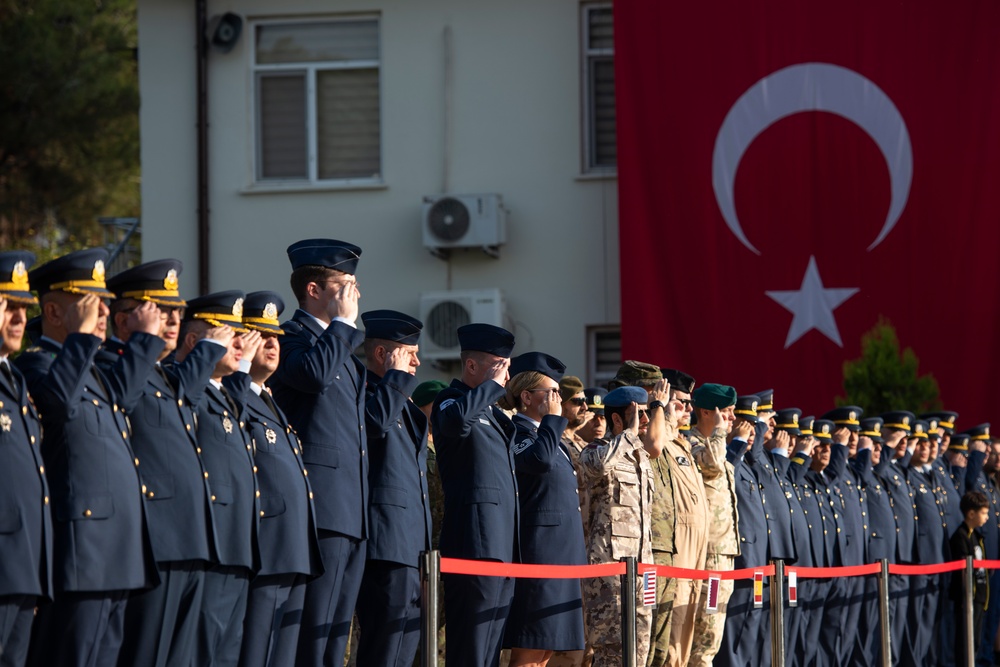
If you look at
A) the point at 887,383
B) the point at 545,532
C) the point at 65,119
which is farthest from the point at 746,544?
the point at 65,119

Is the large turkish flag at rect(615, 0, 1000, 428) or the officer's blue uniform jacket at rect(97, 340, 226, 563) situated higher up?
the large turkish flag at rect(615, 0, 1000, 428)

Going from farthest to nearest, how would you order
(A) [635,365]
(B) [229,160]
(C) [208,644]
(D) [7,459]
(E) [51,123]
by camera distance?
(E) [51,123] → (B) [229,160] → (A) [635,365] → (C) [208,644] → (D) [7,459]

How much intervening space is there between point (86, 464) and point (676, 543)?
4.10 m

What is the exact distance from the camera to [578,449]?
328 inches

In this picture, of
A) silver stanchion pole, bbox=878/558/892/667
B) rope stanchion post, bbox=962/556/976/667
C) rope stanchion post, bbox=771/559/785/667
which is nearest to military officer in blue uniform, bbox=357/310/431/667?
rope stanchion post, bbox=771/559/785/667

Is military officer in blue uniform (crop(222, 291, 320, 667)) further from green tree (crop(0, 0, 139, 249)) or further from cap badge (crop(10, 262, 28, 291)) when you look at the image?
green tree (crop(0, 0, 139, 249))

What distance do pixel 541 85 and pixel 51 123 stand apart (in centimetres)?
885

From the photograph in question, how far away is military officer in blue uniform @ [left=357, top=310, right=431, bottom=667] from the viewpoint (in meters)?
6.07

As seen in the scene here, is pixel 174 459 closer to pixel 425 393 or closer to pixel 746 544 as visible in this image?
pixel 425 393

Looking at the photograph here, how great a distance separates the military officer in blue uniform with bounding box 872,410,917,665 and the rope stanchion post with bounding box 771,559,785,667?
132 inches

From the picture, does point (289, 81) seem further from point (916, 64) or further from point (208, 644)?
point (208, 644)

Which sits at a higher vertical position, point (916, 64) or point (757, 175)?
point (916, 64)

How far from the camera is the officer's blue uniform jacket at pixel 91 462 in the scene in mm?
4688

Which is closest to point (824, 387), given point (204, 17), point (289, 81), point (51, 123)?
point (289, 81)
